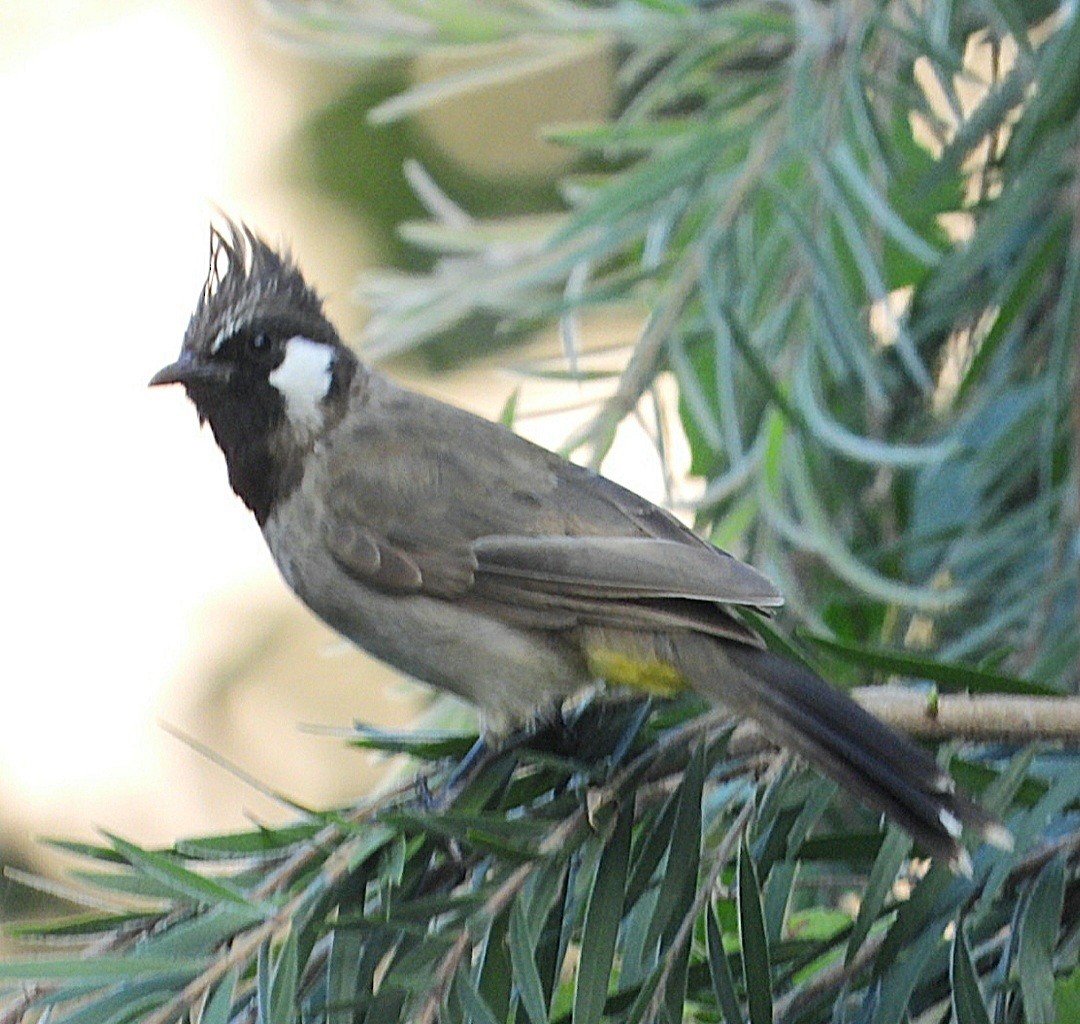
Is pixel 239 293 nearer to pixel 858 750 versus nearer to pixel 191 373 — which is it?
pixel 191 373

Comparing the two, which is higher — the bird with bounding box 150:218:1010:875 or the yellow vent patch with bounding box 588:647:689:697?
the bird with bounding box 150:218:1010:875

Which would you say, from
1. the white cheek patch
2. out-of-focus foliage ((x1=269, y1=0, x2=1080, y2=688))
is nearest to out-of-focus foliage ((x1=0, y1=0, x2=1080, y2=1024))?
out-of-focus foliage ((x1=269, y1=0, x2=1080, y2=688))

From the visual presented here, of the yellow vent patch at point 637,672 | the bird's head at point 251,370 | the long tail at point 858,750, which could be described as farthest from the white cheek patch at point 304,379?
the long tail at point 858,750

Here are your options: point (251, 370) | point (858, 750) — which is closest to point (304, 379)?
point (251, 370)

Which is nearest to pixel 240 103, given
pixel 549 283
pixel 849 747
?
pixel 549 283

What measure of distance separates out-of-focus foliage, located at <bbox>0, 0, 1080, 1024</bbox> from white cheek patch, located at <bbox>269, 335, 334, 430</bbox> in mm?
127

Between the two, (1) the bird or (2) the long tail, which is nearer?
(2) the long tail

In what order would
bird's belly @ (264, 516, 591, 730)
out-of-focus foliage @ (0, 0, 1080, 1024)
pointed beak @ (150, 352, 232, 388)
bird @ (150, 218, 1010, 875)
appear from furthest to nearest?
pointed beak @ (150, 352, 232, 388), bird's belly @ (264, 516, 591, 730), bird @ (150, 218, 1010, 875), out-of-focus foliage @ (0, 0, 1080, 1024)

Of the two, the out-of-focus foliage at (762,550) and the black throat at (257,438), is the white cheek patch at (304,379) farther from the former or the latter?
the out-of-focus foliage at (762,550)

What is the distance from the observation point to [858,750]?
0.98m

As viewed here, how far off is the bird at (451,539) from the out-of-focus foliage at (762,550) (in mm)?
71

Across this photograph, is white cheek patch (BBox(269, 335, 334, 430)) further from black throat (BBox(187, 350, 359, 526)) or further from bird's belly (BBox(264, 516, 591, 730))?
bird's belly (BBox(264, 516, 591, 730))

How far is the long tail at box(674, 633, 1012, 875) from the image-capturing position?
35.3 inches

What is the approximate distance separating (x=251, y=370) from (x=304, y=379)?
7 centimetres
